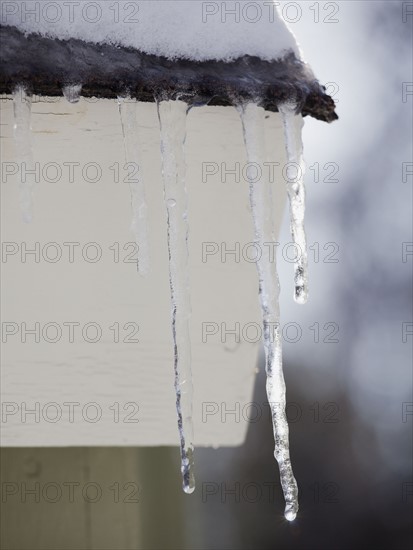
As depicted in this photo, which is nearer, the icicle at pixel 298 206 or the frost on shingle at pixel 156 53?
the frost on shingle at pixel 156 53

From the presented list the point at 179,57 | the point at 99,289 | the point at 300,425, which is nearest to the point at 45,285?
the point at 99,289

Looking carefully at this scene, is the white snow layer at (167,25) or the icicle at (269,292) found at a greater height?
the white snow layer at (167,25)

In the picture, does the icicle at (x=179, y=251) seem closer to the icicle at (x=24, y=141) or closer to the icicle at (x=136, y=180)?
the icicle at (x=136, y=180)

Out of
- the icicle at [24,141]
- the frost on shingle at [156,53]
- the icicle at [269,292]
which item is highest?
the frost on shingle at [156,53]

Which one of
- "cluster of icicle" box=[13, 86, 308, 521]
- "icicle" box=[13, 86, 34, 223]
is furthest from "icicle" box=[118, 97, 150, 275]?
"icicle" box=[13, 86, 34, 223]

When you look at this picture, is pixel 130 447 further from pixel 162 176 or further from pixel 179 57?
pixel 179 57

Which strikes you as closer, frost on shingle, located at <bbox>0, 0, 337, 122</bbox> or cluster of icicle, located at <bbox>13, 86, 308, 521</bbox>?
frost on shingle, located at <bbox>0, 0, 337, 122</bbox>

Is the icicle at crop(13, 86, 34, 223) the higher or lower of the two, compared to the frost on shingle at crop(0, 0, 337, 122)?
lower

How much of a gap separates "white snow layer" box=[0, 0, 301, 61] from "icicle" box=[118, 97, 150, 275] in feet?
0.31

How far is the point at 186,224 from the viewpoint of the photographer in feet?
4.31

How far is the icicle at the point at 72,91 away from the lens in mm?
1101

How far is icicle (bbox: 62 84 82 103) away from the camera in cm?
110

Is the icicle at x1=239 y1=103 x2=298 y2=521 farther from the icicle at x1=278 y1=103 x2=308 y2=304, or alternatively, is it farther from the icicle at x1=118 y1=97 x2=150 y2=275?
the icicle at x1=118 y1=97 x2=150 y2=275

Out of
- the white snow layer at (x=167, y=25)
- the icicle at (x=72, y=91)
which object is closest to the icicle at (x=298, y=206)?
the white snow layer at (x=167, y=25)
